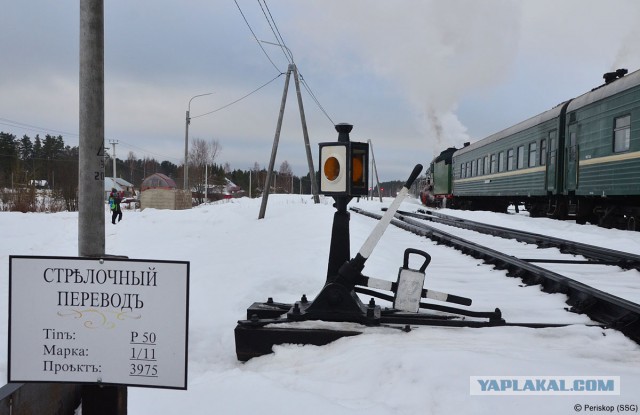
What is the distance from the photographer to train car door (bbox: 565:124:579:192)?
14.4m

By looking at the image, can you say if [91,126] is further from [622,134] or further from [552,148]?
[552,148]

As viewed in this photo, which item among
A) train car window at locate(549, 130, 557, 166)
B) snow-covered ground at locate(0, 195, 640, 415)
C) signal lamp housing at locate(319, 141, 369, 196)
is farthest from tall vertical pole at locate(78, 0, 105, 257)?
train car window at locate(549, 130, 557, 166)

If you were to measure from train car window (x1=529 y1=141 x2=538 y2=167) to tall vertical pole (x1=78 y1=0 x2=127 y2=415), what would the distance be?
16357 millimetres

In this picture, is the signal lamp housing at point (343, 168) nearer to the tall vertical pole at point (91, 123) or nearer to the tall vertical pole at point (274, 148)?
the tall vertical pole at point (91, 123)

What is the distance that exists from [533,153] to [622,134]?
5754 millimetres

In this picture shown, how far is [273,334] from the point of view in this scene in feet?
11.0

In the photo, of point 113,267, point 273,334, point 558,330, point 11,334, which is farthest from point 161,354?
point 558,330

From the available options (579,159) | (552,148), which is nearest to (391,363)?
(579,159)

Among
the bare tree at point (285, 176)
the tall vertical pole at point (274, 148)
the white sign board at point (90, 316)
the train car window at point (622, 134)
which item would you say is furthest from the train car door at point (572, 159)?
the bare tree at point (285, 176)

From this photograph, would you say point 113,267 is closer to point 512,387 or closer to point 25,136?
point 512,387

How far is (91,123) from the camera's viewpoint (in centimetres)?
402

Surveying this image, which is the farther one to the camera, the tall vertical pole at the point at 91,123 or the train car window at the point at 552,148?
the train car window at the point at 552,148

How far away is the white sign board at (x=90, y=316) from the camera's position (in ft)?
6.90

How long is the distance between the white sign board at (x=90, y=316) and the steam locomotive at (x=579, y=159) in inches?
474
